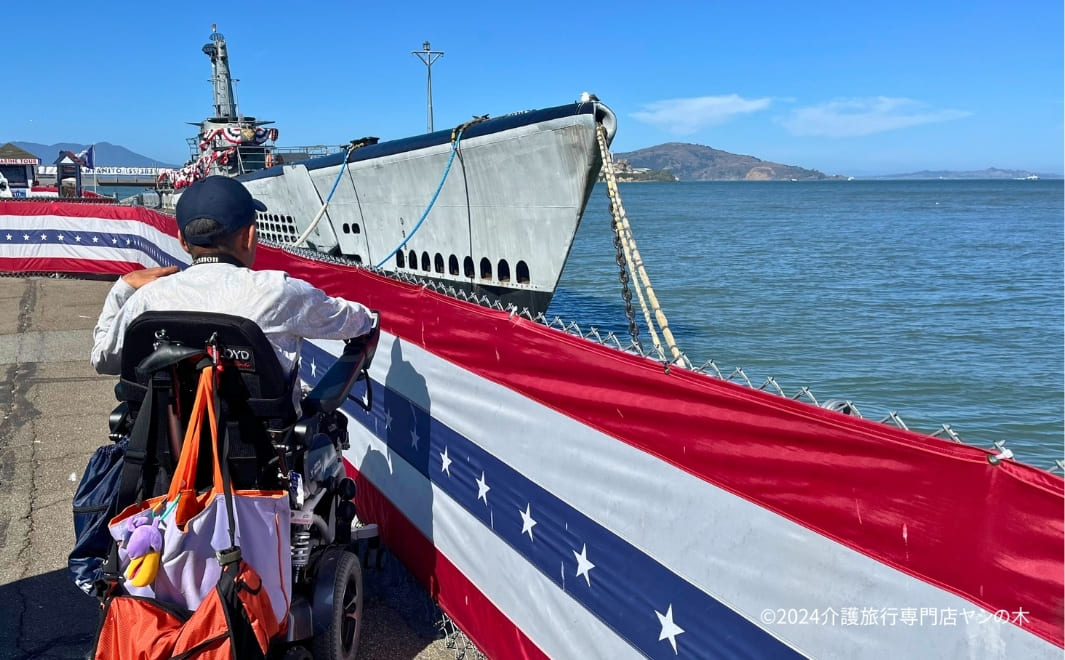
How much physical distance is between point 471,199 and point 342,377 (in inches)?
403

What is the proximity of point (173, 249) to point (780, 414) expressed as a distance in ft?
40.1

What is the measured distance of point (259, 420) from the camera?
120 inches

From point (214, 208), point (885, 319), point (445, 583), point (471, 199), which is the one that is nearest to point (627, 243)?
point (445, 583)

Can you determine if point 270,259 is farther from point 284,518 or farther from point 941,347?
point 941,347

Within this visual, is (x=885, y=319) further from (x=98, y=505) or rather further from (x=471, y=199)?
(x=98, y=505)

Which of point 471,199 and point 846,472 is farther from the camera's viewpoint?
point 471,199

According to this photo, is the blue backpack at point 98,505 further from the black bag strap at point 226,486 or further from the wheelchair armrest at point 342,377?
the wheelchair armrest at point 342,377

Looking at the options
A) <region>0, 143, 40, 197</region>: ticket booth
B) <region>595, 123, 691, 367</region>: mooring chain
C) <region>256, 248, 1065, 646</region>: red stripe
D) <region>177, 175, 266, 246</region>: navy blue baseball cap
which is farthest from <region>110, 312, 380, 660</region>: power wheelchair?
<region>0, 143, 40, 197</region>: ticket booth

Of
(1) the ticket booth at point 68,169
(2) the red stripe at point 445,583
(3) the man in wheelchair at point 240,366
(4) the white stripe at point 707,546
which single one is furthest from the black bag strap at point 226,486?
(1) the ticket booth at point 68,169

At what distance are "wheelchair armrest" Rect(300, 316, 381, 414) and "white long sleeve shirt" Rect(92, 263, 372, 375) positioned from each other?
9.9 inches

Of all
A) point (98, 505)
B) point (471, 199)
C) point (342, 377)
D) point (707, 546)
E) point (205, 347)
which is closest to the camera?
point (707, 546)

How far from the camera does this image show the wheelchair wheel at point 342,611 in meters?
3.50

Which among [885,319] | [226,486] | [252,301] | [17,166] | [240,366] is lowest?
[885,319]

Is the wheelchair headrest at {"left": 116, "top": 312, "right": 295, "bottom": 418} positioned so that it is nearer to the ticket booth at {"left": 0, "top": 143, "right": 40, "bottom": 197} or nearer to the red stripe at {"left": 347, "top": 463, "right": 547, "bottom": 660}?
the red stripe at {"left": 347, "top": 463, "right": 547, "bottom": 660}
